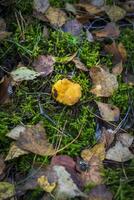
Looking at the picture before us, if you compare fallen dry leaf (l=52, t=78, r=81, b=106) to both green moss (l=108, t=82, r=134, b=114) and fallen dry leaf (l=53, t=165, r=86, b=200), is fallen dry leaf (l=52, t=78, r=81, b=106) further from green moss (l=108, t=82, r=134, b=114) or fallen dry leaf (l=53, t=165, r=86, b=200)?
fallen dry leaf (l=53, t=165, r=86, b=200)

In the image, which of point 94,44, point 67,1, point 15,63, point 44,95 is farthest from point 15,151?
point 67,1

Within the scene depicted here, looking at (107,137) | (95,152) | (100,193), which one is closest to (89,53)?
(107,137)

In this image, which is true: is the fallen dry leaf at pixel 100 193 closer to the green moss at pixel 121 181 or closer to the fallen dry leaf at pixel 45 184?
the green moss at pixel 121 181

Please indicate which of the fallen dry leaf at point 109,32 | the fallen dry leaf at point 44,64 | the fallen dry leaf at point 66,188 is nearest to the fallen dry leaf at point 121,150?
the fallen dry leaf at point 66,188

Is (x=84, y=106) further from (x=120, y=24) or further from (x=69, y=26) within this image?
(x=120, y=24)

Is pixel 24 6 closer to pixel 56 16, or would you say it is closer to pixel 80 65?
pixel 56 16

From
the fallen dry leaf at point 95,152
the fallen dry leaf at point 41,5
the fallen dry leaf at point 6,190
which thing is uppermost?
the fallen dry leaf at point 41,5

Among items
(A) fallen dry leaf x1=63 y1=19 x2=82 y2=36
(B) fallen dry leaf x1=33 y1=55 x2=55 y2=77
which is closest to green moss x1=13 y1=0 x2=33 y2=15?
(A) fallen dry leaf x1=63 y1=19 x2=82 y2=36
